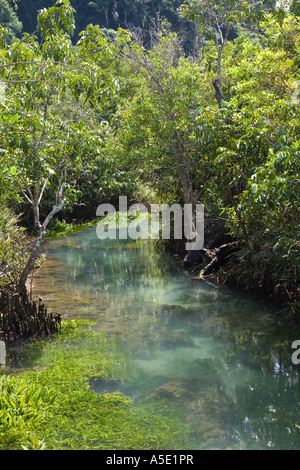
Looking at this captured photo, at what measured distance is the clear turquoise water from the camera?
5.30 metres

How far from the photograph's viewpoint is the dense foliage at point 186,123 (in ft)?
20.6

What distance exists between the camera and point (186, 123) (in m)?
12.0

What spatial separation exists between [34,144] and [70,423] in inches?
166

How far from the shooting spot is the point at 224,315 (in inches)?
358

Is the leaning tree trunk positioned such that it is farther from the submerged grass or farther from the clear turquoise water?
the submerged grass

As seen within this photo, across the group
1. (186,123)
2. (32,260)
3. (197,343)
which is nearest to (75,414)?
(197,343)

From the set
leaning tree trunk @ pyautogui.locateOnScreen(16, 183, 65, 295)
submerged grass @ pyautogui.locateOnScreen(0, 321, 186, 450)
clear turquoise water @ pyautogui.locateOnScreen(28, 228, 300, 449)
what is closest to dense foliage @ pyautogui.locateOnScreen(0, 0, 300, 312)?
leaning tree trunk @ pyautogui.locateOnScreen(16, 183, 65, 295)

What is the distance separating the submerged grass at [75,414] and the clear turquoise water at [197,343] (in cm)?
25

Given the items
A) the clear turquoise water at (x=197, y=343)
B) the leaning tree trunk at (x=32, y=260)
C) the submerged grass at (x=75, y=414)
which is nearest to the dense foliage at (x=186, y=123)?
the leaning tree trunk at (x=32, y=260)

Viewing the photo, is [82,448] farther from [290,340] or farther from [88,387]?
[290,340]

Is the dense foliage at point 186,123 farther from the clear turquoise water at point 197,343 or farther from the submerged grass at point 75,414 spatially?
the submerged grass at point 75,414

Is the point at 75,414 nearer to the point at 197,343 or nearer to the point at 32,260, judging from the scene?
the point at 197,343

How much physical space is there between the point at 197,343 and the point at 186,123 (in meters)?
6.24

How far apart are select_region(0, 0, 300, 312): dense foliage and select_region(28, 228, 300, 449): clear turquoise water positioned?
116 centimetres
